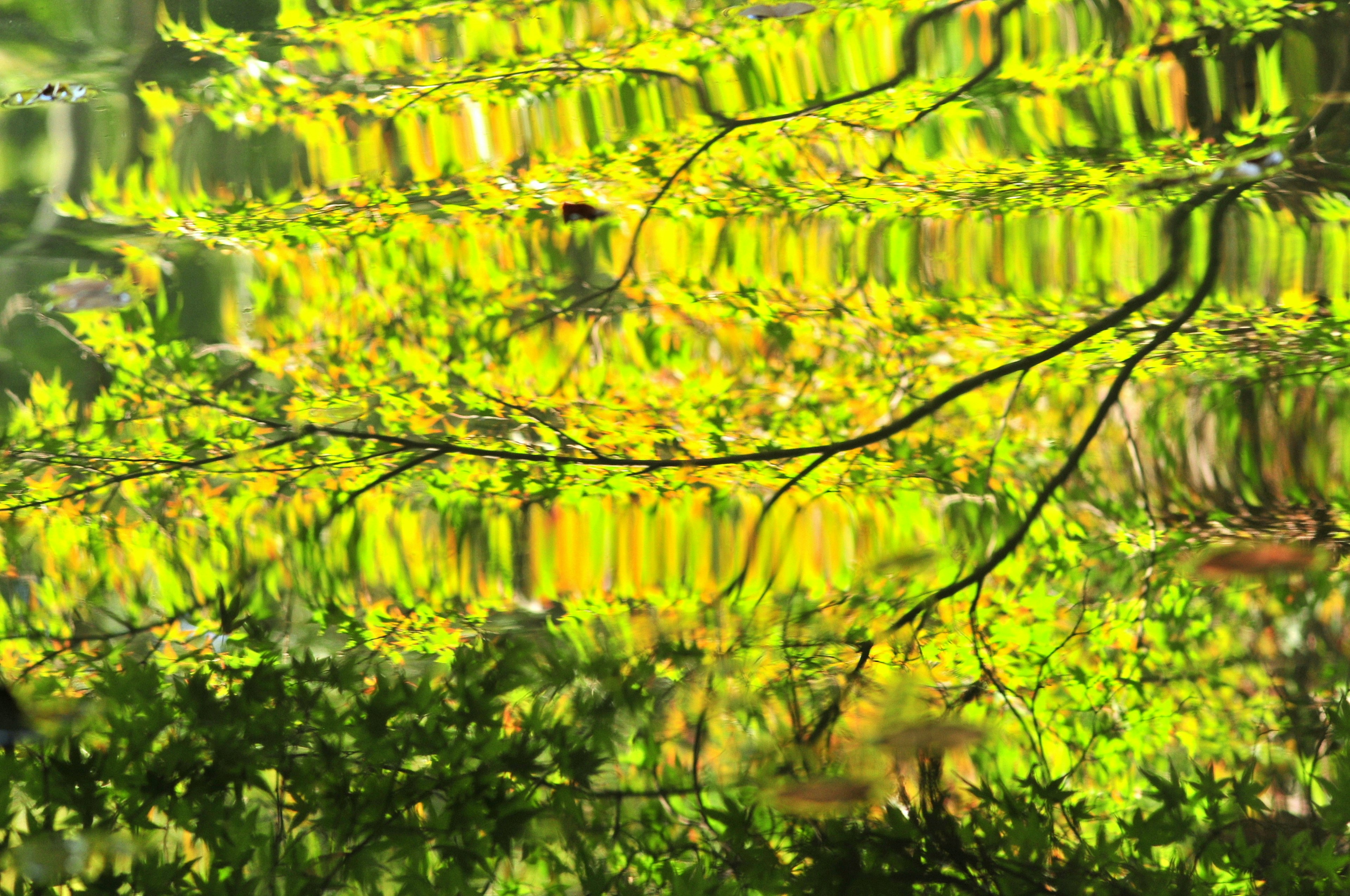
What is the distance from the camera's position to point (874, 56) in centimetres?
289

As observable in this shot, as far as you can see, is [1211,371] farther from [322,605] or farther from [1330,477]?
[322,605]

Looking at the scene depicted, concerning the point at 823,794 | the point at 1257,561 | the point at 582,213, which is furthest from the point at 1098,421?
the point at 582,213

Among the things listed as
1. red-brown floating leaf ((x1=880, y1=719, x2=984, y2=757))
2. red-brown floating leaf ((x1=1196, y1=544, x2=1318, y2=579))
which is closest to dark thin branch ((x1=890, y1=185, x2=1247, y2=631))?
red-brown floating leaf ((x1=880, y1=719, x2=984, y2=757))

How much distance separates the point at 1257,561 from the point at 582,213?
5.59 ft

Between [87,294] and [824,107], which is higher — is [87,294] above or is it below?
below

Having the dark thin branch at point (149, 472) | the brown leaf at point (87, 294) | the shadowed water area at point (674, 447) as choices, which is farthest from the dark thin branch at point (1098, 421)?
the brown leaf at point (87, 294)

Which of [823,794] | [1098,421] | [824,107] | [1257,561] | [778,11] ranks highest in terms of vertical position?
[778,11]

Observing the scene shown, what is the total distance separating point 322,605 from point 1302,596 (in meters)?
1.79

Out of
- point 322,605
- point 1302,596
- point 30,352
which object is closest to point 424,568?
point 322,605

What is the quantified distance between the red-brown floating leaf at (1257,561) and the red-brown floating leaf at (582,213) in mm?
1600

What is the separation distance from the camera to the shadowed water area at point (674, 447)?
160cm

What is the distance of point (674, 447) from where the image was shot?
220 centimetres

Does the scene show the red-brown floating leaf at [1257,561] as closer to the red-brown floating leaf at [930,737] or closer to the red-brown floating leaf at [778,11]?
the red-brown floating leaf at [930,737]

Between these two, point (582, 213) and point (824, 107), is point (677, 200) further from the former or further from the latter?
point (824, 107)
